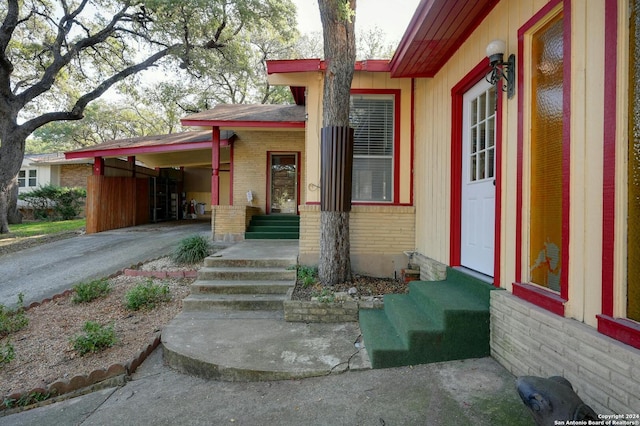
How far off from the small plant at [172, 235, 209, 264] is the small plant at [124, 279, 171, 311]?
1553mm

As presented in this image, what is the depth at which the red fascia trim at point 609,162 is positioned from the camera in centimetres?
184

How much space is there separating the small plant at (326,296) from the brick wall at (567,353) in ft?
5.76

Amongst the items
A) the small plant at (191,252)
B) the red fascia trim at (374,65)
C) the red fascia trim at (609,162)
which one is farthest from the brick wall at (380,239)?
the red fascia trim at (609,162)

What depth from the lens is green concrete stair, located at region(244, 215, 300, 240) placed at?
8078mm

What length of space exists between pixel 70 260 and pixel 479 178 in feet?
26.3

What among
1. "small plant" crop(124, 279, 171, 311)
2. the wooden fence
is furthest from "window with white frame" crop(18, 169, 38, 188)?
"small plant" crop(124, 279, 171, 311)

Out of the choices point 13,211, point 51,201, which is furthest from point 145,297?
point 51,201

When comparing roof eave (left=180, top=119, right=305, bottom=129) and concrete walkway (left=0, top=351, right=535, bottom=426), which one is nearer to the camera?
concrete walkway (left=0, top=351, right=535, bottom=426)

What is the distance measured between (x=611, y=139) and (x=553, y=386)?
1.39m

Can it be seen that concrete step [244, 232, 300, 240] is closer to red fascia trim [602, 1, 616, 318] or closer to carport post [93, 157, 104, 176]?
carport post [93, 157, 104, 176]

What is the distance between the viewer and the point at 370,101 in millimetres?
5305

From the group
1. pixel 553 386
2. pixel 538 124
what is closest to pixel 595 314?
pixel 553 386

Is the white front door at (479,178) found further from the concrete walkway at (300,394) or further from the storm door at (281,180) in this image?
the storm door at (281,180)

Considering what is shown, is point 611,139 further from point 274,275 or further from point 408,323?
point 274,275
